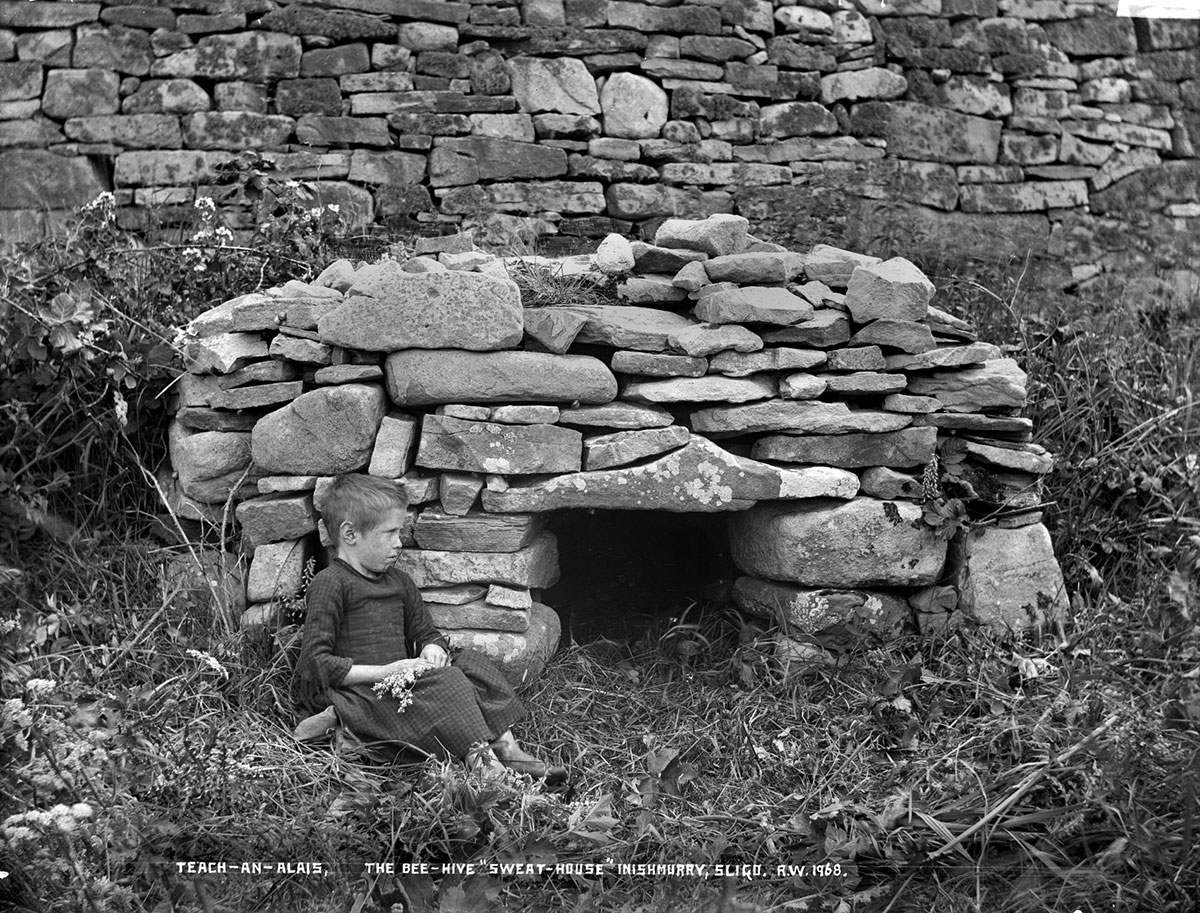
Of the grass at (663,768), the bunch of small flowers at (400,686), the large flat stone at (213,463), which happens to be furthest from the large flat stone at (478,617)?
the large flat stone at (213,463)

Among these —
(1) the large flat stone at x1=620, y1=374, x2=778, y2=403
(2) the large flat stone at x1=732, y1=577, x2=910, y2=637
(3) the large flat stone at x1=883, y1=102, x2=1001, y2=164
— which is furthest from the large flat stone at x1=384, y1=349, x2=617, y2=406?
(3) the large flat stone at x1=883, y1=102, x2=1001, y2=164

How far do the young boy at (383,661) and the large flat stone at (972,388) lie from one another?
174 cm

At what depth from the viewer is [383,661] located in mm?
3268

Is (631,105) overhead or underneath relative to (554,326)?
overhead

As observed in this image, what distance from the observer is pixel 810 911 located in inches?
112

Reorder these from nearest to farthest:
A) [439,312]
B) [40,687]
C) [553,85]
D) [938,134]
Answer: [40,687], [439,312], [553,85], [938,134]

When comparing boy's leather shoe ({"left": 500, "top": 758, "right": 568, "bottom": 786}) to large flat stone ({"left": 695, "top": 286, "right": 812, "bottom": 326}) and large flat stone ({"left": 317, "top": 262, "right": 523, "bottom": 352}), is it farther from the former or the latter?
large flat stone ({"left": 695, "top": 286, "right": 812, "bottom": 326})

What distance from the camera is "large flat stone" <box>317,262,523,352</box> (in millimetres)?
3412

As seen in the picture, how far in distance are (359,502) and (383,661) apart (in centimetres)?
49

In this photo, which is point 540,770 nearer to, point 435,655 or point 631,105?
point 435,655

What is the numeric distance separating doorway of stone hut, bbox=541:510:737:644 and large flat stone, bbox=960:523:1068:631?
909 millimetres

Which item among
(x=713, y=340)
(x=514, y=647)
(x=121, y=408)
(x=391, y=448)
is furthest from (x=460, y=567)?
(x=121, y=408)

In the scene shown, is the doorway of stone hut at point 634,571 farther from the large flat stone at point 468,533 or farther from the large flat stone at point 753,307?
the large flat stone at point 753,307

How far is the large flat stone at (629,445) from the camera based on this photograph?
3.50m
